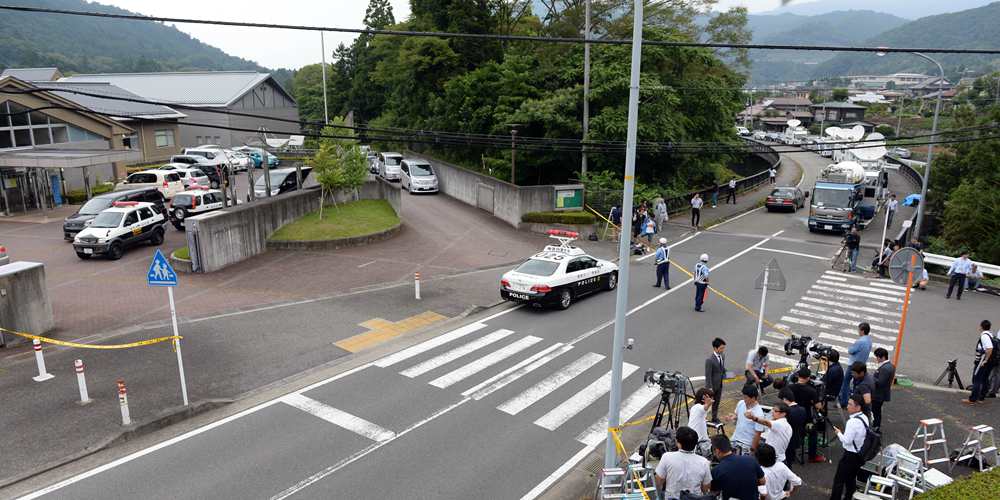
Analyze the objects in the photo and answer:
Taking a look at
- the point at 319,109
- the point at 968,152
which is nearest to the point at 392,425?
the point at 968,152

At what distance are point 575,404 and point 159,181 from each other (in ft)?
97.2

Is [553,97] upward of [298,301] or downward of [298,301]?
upward

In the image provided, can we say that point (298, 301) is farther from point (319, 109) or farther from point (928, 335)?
point (319, 109)

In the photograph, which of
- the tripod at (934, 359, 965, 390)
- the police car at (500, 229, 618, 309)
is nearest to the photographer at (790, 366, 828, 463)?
the tripod at (934, 359, 965, 390)

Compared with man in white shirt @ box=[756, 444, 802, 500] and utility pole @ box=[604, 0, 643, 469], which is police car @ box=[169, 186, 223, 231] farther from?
man in white shirt @ box=[756, 444, 802, 500]

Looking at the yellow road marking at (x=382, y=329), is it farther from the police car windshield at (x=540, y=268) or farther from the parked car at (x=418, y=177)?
the parked car at (x=418, y=177)

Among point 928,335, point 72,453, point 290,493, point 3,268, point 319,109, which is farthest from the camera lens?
point 319,109

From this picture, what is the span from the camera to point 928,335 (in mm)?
16672

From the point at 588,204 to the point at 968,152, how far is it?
19.2 metres

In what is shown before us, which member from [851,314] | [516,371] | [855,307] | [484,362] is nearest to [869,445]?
[516,371]

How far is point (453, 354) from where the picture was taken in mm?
14898

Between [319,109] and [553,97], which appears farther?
[319,109]

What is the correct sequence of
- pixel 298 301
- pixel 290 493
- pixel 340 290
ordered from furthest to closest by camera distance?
pixel 340 290, pixel 298 301, pixel 290 493

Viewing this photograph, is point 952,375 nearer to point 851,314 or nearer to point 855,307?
point 851,314
